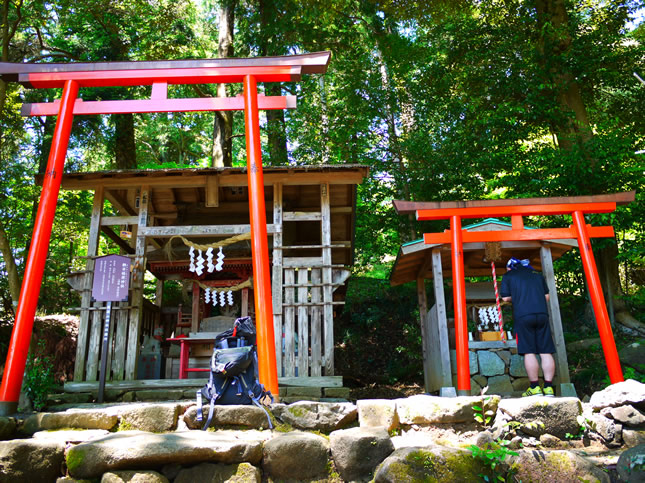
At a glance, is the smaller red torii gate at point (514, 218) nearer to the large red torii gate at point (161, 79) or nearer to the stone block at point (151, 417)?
the large red torii gate at point (161, 79)

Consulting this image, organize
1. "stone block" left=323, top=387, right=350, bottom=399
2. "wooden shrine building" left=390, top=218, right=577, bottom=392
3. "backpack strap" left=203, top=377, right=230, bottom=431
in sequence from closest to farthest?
"backpack strap" left=203, top=377, right=230, bottom=431, "wooden shrine building" left=390, top=218, right=577, bottom=392, "stone block" left=323, top=387, right=350, bottom=399

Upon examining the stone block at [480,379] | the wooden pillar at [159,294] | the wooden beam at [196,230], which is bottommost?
the stone block at [480,379]

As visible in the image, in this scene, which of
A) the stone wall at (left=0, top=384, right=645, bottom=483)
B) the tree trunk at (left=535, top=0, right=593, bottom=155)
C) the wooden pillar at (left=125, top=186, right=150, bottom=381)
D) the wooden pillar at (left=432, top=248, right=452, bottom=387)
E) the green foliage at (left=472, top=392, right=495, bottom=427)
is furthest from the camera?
the tree trunk at (left=535, top=0, right=593, bottom=155)

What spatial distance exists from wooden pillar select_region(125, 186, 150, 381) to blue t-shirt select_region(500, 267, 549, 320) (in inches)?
255

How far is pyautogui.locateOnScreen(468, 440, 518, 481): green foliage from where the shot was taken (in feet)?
13.1

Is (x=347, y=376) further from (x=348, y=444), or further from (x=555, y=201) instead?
(x=348, y=444)

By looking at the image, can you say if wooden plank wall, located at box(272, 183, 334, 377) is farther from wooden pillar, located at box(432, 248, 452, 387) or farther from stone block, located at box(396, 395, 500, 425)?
stone block, located at box(396, 395, 500, 425)

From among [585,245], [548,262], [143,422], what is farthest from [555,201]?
[143,422]

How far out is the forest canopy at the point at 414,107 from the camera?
13219 mm

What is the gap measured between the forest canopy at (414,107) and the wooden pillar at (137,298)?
11.4ft

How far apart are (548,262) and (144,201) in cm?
773

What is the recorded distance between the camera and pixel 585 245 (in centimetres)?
768

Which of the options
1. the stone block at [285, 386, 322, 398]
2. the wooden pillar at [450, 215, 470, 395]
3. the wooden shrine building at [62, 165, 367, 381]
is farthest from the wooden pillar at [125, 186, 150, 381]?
the wooden pillar at [450, 215, 470, 395]

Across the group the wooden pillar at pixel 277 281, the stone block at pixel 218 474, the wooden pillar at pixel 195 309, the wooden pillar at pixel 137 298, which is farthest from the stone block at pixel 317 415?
the wooden pillar at pixel 195 309
